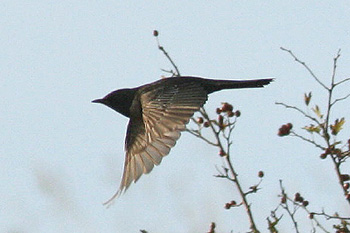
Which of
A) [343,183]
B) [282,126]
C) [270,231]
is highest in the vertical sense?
[282,126]

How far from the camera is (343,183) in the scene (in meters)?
3.80

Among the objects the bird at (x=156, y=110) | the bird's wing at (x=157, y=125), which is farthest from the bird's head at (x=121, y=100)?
the bird's wing at (x=157, y=125)

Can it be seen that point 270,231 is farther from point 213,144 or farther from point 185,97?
point 185,97

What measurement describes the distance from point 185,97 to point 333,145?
63.8 inches

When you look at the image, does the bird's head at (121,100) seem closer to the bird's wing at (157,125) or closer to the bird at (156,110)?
the bird at (156,110)

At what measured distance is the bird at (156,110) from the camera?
5.18 meters

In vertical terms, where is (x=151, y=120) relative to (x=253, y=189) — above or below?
above

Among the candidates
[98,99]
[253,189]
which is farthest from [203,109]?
[98,99]

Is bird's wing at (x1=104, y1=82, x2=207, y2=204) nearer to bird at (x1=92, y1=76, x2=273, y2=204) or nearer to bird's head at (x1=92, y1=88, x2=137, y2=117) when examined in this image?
bird at (x1=92, y1=76, x2=273, y2=204)

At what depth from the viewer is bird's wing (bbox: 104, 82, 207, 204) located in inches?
203

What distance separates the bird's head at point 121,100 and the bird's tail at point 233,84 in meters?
0.58

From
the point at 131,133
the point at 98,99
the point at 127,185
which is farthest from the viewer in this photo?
the point at 98,99

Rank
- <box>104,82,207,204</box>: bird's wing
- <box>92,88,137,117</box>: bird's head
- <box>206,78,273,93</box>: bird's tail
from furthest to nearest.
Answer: <box>92,88,137,117</box>: bird's head < <box>206,78,273,93</box>: bird's tail < <box>104,82,207,204</box>: bird's wing

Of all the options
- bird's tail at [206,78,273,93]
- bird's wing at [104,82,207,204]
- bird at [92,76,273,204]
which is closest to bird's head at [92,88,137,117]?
bird at [92,76,273,204]
